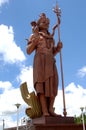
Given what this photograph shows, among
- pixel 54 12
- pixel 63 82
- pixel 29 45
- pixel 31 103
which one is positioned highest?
pixel 54 12

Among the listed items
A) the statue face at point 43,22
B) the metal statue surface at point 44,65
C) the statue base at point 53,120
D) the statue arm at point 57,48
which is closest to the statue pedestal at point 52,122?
the statue base at point 53,120

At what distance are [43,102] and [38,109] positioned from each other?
228 mm

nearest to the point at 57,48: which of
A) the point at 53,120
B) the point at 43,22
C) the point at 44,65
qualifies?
the point at 44,65

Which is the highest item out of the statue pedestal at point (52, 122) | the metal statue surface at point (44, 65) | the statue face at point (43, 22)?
the statue face at point (43, 22)

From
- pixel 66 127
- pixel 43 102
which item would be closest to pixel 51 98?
pixel 43 102

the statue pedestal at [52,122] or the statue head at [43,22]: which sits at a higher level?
the statue head at [43,22]

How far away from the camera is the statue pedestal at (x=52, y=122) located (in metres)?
7.63

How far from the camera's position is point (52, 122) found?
26.8 ft

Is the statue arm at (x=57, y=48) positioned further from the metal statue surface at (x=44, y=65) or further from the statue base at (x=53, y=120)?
the statue base at (x=53, y=120)

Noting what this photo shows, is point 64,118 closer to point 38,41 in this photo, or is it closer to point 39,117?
point 39,117

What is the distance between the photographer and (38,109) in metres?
8.70

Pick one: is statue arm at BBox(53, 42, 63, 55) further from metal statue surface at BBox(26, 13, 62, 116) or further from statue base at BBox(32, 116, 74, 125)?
statue base at BBox(32, 116, 74, 125)

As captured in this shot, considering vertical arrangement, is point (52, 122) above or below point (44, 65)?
below

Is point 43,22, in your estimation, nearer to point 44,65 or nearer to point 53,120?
point 44,65
